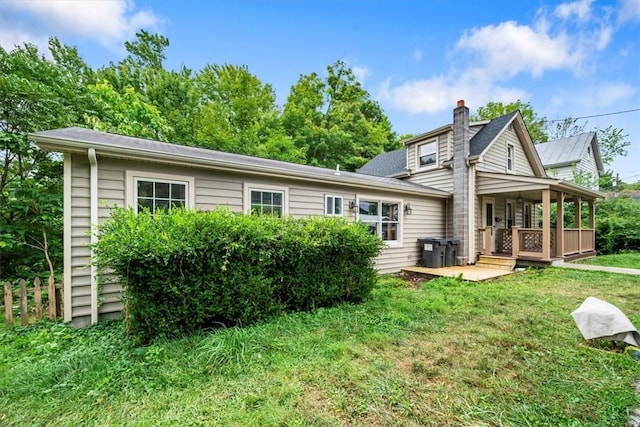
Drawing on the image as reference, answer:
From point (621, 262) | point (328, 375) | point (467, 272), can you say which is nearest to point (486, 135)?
point (467, 272)

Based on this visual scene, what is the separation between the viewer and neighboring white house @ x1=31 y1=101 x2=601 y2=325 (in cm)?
418

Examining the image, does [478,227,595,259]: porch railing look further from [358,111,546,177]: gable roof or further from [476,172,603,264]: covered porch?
[358,111,546,177]: gable roof

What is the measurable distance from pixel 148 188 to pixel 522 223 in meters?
14.5

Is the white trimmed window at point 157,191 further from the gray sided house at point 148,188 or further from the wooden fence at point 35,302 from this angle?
the wooden fence at point 35,302

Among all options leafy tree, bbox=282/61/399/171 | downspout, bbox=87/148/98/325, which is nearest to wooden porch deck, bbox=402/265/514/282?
downspout, bbox=87/148/98/325

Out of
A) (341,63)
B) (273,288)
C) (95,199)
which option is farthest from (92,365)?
(341,63)

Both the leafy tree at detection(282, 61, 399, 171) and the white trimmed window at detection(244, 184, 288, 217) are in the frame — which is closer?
the white trimmed window at detection(244, 184, 288, 217)

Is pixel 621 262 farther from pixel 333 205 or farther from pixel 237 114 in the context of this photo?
pixel 237 114

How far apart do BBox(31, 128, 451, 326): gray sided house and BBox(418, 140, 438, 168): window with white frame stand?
12.4 feet

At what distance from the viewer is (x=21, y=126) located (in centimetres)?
605

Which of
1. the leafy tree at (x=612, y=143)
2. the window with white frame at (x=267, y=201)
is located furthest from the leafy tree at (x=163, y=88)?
the leafy tree at (x=612, y=143)

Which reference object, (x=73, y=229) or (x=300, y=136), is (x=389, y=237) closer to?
(x=73, y=229)

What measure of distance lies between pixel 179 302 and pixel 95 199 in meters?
2.31

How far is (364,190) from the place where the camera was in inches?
310
